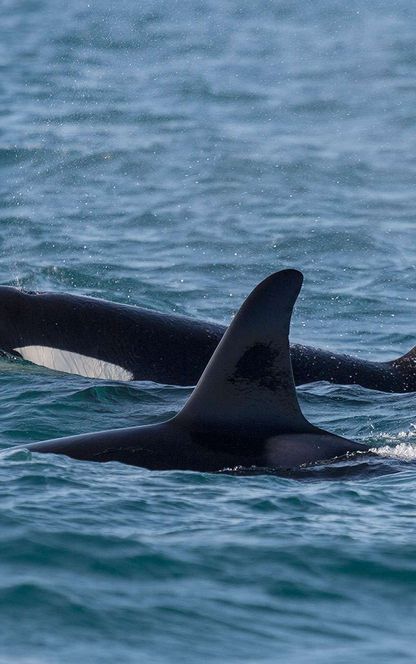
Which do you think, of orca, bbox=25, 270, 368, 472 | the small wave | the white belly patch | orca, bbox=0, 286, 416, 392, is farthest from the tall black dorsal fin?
the white belly patch

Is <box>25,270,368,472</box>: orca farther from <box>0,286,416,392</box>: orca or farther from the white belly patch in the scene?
the white belly patch

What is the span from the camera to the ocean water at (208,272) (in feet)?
24.7

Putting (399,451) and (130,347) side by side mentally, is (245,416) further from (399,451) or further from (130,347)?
(130,347)

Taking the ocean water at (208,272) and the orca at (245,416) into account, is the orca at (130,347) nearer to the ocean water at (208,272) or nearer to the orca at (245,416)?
the ocean water at (208,272)

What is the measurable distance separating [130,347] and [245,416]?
16.6ft

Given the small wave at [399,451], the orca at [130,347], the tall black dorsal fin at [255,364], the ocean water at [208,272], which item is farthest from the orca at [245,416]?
the orca at [130,347]

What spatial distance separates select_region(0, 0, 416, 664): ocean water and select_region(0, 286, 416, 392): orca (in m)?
0.31

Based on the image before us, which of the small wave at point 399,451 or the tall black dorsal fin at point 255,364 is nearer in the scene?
the tall black dorsal fin at point 255,364

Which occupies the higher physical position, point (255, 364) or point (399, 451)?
point (255, 364)

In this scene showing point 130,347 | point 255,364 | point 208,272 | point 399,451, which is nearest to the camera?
point 255,364

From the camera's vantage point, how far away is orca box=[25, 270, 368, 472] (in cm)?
959

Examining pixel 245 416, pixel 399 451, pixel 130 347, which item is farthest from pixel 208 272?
pixel 245 416

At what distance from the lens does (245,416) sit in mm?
9719

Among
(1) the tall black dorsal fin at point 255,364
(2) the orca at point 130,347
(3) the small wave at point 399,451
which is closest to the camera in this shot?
(1) the tall black dorsal fin at point 255,364
